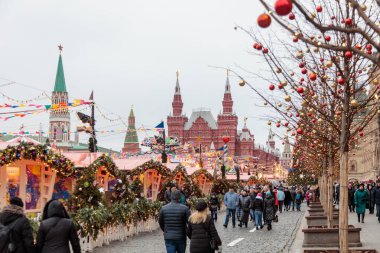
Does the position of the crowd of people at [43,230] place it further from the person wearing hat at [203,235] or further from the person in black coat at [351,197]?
the person in black coat at [351,197]

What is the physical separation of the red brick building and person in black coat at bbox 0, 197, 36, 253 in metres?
136

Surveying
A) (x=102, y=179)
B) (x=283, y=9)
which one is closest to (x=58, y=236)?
(x=283, y=9)

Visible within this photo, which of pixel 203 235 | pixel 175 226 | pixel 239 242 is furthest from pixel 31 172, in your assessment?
pixel 203 235

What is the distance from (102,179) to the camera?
87.4 ft

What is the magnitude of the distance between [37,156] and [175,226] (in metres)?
8.37

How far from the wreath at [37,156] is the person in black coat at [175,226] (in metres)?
7.99

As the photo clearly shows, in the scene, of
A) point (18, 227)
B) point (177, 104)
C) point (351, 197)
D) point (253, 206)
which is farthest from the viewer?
point (177, 104)

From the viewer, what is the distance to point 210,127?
149m

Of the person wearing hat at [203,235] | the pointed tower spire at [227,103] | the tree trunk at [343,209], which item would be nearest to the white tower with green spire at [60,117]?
the pointed tower spire at [227,103]

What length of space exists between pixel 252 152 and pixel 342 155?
146m

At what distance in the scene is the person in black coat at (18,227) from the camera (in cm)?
668

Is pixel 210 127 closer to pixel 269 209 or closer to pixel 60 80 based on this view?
pixel 60 80

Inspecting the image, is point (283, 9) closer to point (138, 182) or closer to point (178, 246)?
point (178, 246)

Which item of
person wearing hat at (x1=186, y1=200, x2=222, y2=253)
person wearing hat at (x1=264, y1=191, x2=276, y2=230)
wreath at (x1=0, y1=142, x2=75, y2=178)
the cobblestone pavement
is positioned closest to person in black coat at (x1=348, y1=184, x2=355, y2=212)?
person wearing hat at (x1=264, y1=191, x2=276, y2=230)
